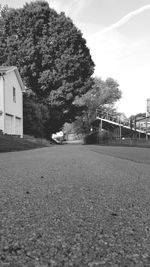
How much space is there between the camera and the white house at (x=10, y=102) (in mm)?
18922

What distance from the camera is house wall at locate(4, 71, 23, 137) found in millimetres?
19619

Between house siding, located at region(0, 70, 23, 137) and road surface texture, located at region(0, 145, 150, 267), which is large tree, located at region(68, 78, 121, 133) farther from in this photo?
road surface texture, located at region(0, 145, 150, 267)

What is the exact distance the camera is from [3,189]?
7.64 ft

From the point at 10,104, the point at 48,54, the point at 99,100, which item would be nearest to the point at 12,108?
the point at 10,104

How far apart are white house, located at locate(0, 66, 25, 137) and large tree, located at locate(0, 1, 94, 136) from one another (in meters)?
4.41

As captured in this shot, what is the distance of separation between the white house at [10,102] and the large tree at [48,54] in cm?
441

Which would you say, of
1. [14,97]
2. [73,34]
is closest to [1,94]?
[14,97]

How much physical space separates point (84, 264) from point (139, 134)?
47.6 feet

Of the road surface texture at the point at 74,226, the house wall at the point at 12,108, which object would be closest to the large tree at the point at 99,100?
the house wall at the point at 12,108

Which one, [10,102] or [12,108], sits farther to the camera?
[12,108]

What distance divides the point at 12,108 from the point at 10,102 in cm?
43

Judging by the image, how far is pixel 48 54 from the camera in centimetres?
2703

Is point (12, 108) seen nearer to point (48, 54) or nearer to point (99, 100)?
point (48, 54)

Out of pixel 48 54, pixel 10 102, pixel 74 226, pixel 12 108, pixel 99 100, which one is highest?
pixel 48 54
